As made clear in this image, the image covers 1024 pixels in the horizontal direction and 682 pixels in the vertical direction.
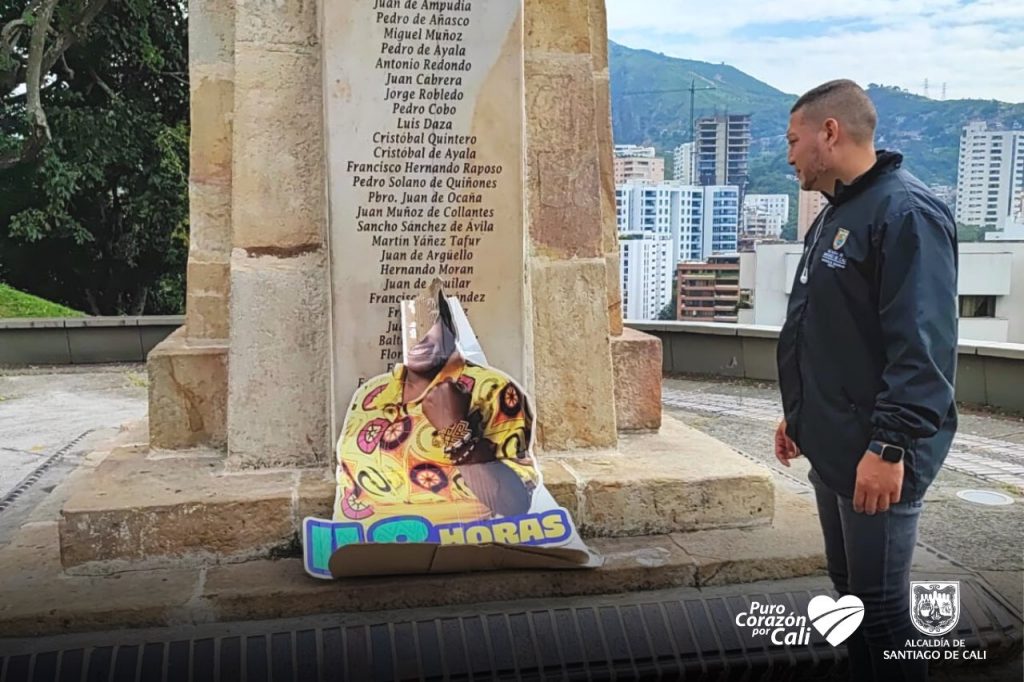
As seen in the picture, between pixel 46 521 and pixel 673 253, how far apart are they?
820cm

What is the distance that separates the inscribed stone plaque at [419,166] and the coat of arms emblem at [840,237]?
1590 mm

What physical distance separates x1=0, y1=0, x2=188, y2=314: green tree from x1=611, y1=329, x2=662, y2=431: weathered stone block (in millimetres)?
10546

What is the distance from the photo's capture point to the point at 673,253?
1055 centimetres

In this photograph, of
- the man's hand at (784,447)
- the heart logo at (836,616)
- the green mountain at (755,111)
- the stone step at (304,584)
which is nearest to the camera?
the heart logo at (836,616)

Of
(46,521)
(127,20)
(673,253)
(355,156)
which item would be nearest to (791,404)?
(355,156)

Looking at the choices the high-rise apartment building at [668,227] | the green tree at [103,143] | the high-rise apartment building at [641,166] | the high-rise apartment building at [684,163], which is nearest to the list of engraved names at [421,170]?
the high-rise apartment building at [668,227]

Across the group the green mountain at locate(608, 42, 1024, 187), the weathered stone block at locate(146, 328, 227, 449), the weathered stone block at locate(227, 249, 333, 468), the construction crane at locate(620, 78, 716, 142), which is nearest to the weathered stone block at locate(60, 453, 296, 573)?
the weathered stone block at locate(227, 249, 333, 468)

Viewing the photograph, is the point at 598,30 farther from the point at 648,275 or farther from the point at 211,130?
the point at 648,275

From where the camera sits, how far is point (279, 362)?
3340mm

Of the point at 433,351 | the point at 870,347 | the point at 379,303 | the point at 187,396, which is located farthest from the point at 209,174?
the point at 870,347

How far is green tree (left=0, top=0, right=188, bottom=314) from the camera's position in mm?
12849

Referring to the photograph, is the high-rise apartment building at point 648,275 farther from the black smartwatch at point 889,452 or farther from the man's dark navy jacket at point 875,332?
the black smartwatch at point 889,452

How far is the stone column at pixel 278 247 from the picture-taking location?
130 inches

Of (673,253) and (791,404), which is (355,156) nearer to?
(791,404)
